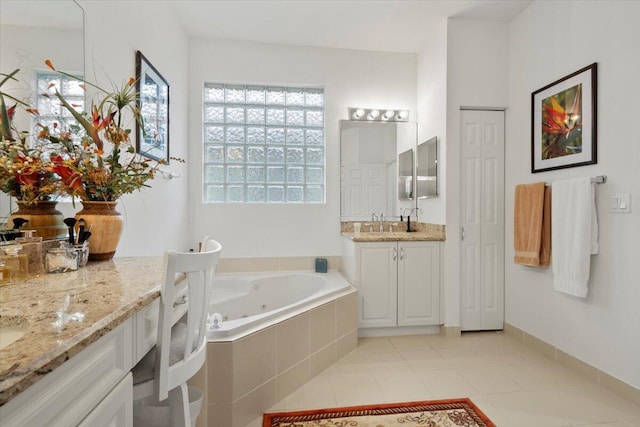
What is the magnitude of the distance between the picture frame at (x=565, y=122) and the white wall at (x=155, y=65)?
296cm

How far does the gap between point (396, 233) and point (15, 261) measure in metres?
2.75

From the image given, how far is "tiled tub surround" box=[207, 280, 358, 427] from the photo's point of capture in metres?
1.60

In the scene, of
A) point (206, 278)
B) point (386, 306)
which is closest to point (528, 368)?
point (386, 306)

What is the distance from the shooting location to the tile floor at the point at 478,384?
5.67 ft

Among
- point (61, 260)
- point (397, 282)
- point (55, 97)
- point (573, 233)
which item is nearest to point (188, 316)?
point (61, 260)

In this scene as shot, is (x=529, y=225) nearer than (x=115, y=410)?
No

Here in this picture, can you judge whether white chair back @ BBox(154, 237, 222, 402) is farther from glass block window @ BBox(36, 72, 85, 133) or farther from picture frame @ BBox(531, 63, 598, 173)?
picture frame @ BBox(531, 63, 598, 173)

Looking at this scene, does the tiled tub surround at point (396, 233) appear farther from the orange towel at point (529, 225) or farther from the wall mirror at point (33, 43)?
the wall mirror at point (33, 43)

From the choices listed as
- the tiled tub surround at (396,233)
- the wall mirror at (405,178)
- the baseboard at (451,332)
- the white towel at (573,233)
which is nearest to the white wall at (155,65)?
the tiled tub surround at (396,233)

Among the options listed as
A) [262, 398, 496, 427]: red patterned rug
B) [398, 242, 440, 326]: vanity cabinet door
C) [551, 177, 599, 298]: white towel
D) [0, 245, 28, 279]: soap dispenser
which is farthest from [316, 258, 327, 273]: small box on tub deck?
[0, 245, 28, 279]: soap dispenser

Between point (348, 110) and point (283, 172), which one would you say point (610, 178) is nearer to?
point (348, 110)

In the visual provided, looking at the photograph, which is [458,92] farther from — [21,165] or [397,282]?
[21,165]

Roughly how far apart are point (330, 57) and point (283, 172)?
4.30 ft

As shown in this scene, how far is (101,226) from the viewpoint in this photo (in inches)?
52.5
